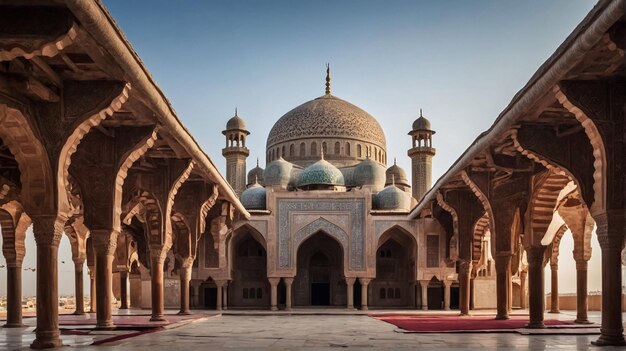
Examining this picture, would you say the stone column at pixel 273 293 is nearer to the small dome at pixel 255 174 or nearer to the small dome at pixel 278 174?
the small dome at pixel 278 174

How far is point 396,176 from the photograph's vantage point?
3897cm

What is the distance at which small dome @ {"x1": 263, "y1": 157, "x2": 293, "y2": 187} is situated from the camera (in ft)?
115

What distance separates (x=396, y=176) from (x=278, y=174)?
7008mm

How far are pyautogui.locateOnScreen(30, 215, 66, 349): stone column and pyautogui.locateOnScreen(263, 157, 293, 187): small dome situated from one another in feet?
82.1

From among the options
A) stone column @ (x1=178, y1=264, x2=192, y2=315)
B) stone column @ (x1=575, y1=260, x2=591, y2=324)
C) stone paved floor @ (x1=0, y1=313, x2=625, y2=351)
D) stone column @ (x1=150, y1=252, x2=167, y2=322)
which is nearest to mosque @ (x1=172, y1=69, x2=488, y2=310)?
stone column @ (x1=178, y1=264, x2=192, y2=315)

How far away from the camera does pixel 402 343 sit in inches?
431

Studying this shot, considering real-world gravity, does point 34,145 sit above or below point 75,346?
above

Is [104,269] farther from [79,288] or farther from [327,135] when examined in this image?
[327,135]

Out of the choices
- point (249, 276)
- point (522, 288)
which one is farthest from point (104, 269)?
point (522, 288)

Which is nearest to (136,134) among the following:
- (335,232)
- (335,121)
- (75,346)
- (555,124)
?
(75,346)

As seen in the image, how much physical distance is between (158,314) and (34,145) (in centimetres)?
796

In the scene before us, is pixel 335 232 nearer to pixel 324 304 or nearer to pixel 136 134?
pixel 324 304

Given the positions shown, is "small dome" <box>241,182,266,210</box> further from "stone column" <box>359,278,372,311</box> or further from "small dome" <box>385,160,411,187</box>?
"small dome" <box>385,160,411,187</box>

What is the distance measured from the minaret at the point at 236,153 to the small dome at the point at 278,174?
14.4 feet
